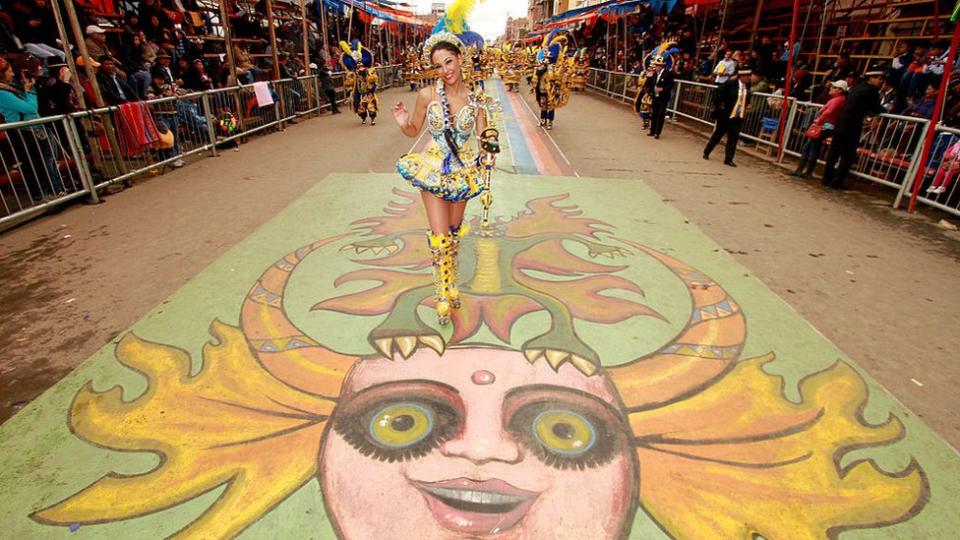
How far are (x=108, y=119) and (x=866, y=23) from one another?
15107 mm

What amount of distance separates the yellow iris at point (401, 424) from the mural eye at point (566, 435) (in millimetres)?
471

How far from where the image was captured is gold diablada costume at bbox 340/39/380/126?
1188 centimetres

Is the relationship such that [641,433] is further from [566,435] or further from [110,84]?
[110,84]

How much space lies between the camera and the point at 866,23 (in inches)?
414

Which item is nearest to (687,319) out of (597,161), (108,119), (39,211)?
(597,161)

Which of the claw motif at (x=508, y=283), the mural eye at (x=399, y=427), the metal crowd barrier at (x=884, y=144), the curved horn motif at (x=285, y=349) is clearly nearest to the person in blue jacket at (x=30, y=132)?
the curved horn motif at (x=285, y=349)

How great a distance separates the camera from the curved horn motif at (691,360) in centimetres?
280

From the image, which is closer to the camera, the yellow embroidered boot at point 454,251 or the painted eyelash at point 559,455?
the painted eyelash at point 559,455

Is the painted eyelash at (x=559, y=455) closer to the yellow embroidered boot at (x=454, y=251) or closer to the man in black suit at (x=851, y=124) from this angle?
the yellow embroidered boot at (x=454, y=251)

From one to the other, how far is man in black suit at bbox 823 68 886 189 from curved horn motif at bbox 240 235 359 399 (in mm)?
7890

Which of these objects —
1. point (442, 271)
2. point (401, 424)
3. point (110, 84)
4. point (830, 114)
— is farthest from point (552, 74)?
point (401, 424)

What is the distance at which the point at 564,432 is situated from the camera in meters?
2.48

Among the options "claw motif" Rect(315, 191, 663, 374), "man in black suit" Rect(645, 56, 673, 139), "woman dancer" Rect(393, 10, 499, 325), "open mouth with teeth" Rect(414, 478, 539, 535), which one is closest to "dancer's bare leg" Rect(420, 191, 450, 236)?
"woman dancer" Rect(393, 10, 499, 325)

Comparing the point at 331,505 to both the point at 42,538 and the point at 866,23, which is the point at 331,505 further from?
the point at 866,23
